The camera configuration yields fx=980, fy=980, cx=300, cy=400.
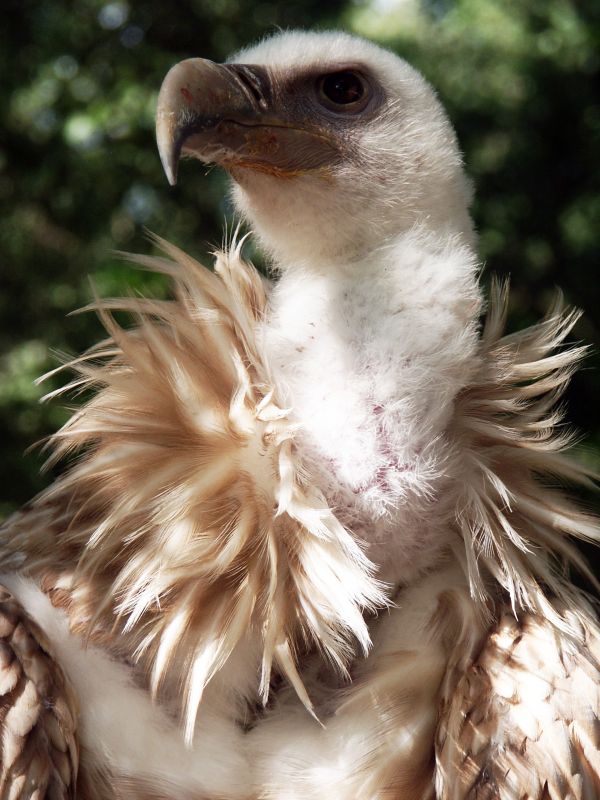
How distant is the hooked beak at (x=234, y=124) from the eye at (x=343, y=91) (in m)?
0.07

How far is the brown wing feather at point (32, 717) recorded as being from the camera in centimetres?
124

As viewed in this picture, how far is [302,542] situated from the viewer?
131 centimetres

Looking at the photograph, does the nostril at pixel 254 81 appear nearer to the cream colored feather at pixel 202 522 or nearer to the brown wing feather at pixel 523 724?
the cream colored feather at pixel 202 522

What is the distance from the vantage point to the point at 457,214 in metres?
1.56

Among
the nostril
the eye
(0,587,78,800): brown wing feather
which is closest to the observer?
(0,587,78,800): brown wing feather

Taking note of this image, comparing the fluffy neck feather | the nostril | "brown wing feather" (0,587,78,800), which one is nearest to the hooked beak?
the nostril

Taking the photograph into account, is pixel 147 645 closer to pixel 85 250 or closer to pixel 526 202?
pixel 85 250

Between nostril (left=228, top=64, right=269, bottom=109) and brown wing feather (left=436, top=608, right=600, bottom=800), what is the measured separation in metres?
0.86

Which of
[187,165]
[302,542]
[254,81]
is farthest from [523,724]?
[187,165]

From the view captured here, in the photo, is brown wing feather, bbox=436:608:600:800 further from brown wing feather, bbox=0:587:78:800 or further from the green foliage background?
the green foliage background

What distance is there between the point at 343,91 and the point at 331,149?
4.7 inches

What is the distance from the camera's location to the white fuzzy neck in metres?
1.33

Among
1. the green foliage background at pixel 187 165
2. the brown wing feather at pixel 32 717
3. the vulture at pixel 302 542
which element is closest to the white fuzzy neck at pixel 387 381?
the vulture at pixel 302 542

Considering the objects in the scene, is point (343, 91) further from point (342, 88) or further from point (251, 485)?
point (251, 485)
